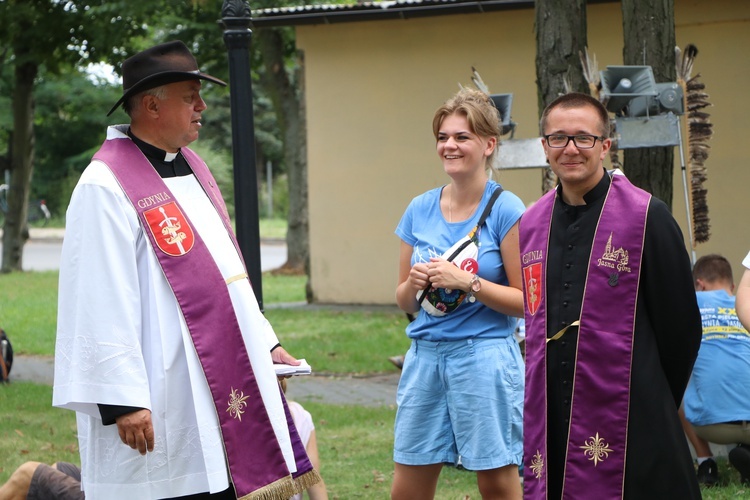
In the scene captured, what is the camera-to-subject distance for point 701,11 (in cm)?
1385

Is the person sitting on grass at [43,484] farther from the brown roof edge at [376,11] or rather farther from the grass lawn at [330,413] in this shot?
the brown roof edge at [376,11]

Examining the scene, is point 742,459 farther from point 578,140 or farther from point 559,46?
point 578,140

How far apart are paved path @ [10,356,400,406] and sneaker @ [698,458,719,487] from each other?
332 cm

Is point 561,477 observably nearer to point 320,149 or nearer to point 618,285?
point 618,285

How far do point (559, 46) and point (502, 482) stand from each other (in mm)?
3929

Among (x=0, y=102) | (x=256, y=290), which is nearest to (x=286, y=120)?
(x=256, y=290)

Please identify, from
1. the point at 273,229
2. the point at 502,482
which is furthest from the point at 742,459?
the point at 273,229

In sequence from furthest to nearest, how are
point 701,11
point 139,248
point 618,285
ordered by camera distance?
point 701,11 → point 139,248 → point 618,285

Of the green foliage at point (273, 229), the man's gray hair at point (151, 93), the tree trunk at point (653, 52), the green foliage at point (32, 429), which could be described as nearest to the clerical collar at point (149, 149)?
the man's gray hair at point (151, 93)

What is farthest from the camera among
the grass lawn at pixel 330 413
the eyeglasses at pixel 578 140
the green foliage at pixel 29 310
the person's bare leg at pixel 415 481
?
the green foliage at pixel 29 310

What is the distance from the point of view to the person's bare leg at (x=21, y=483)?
16.2ft

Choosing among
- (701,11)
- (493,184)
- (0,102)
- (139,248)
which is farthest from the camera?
(0,102)

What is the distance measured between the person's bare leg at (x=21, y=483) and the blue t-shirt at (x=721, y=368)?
3.56m

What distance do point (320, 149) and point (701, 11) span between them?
5605 millimetres
